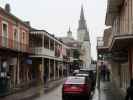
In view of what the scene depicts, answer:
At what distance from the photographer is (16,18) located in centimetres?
→ 3900

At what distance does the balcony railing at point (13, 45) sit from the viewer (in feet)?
112

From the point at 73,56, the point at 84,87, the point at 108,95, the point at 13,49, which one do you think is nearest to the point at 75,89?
the point at 84,87

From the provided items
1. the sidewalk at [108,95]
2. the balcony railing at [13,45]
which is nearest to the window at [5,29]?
the balcony railing at [13,45]

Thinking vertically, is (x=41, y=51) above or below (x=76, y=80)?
above

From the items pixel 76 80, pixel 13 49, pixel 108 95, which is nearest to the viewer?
pixel 76 80

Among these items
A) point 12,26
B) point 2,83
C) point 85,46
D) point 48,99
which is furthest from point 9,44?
point 85,46

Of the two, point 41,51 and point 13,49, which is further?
point 41,51

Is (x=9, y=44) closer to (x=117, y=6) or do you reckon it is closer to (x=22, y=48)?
(x=22, y=48)

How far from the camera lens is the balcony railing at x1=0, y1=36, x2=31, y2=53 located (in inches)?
1348

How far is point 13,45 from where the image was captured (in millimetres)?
37250

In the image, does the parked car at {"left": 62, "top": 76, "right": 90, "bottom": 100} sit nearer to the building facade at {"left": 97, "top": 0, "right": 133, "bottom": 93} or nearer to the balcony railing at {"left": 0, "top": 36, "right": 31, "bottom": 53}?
the building facade at {"left": 97, "top": 0, "right": 133, "bottom": 93}

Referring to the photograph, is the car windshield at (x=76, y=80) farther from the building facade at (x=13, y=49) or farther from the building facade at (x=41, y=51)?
the building facade at (x=41, y=51)

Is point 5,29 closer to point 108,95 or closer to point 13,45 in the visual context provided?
point 13,45

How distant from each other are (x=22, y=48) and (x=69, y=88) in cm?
1864
